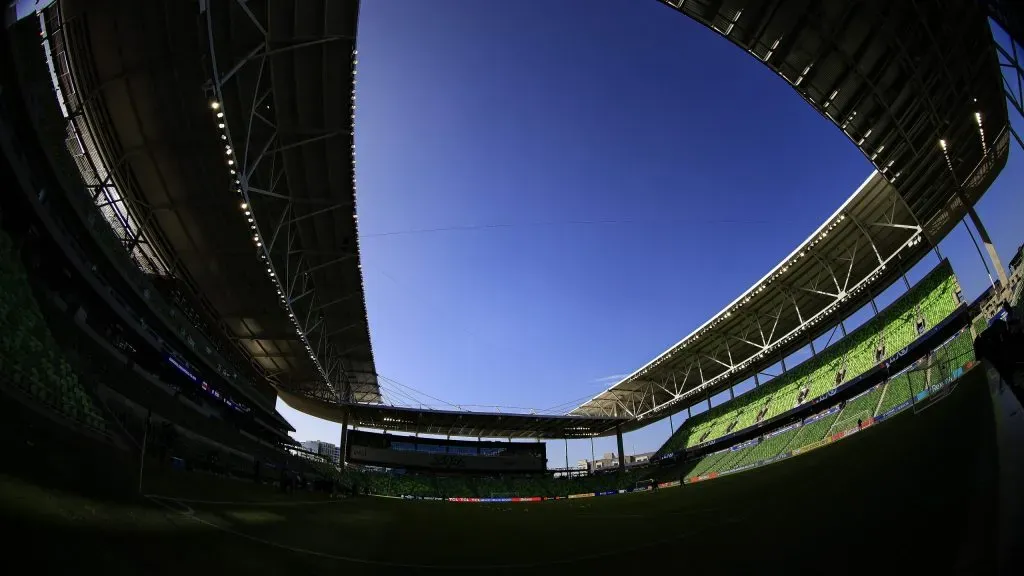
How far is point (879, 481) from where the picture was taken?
2.50 m

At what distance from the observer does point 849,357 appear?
27922 millimetres

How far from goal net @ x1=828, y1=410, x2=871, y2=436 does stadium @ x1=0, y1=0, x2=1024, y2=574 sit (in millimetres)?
163

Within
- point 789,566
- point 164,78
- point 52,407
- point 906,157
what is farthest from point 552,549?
point 906,157

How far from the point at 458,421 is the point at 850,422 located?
32.9m

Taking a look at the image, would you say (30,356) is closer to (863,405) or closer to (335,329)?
(335,329)

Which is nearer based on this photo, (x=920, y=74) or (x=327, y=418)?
(x=920, y=74)

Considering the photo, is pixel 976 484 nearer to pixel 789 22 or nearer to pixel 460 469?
pixel 789 22

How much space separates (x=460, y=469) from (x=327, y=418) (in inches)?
610

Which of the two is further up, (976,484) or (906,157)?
(906,157)

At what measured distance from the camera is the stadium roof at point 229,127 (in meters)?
12.2

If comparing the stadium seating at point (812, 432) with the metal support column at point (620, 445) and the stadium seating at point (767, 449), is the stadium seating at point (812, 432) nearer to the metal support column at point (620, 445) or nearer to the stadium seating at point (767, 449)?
the stadium seating at point (767, 449)

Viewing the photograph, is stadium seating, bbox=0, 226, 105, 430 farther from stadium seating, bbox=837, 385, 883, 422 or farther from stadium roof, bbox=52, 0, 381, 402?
stadium seating, bbox=837, 385, 883, 422

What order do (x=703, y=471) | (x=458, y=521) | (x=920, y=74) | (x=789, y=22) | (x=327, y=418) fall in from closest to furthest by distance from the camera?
(x=458, y=521)
(x=920, y=74)
(x=789, y=22)
(x=703, y=471)
(x=327, y=418)

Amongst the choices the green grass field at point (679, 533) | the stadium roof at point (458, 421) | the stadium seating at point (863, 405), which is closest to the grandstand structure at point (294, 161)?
the stadium seating at point (863, 405)
